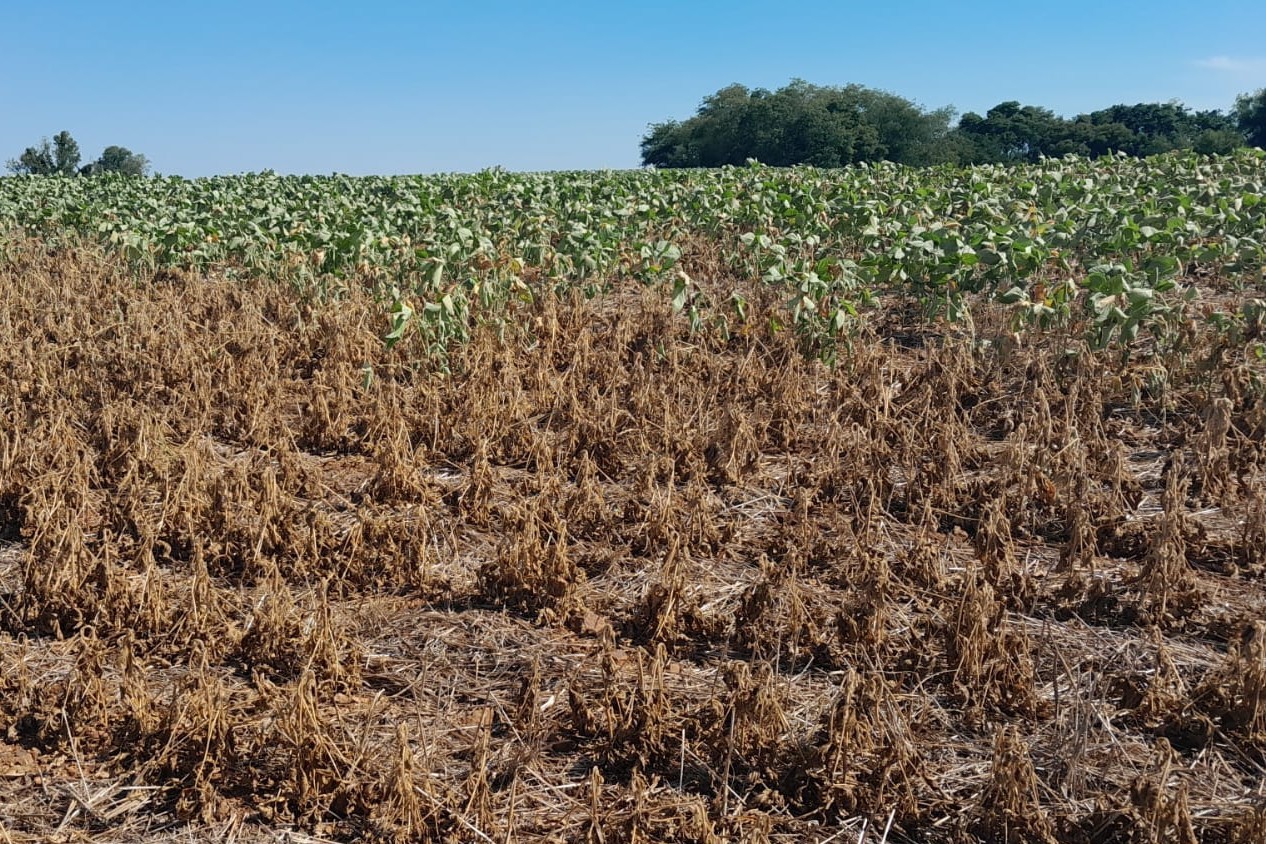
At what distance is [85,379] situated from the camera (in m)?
6.32

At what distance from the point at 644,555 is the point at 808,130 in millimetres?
51444

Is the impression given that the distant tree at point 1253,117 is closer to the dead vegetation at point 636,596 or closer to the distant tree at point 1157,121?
the distant tree at point 1157,121

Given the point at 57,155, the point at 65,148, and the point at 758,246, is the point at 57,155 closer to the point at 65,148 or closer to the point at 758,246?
the point at 65,148

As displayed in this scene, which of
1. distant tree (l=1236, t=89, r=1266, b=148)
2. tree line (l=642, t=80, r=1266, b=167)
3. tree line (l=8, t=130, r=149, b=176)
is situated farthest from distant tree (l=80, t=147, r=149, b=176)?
distant tree (l=1236, t=89, r=1266, b=148)

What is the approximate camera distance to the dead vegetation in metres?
2.89

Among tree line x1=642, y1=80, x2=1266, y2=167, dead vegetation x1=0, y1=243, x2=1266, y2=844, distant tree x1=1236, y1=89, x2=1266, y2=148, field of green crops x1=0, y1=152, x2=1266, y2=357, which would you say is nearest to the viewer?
dead vegetation x1=0, y1=243, x2=1266, y2=844

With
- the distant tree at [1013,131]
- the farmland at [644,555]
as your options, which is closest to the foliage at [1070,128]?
the distant tree at [1013,131]

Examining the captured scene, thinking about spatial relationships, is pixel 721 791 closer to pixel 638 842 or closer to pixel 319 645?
pixel 638 842

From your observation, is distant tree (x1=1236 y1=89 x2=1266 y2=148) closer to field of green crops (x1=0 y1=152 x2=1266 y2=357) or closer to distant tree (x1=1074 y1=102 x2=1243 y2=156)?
distant tree (x1=1074 y1=102 x2=1243 y2=156)

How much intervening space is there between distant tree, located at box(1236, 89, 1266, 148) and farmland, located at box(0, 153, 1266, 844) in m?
64.3

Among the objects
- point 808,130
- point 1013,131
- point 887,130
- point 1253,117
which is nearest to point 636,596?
point 808,130

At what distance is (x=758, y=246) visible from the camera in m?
8.60

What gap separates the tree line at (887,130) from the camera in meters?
52.7

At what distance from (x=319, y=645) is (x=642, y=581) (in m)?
1.23
